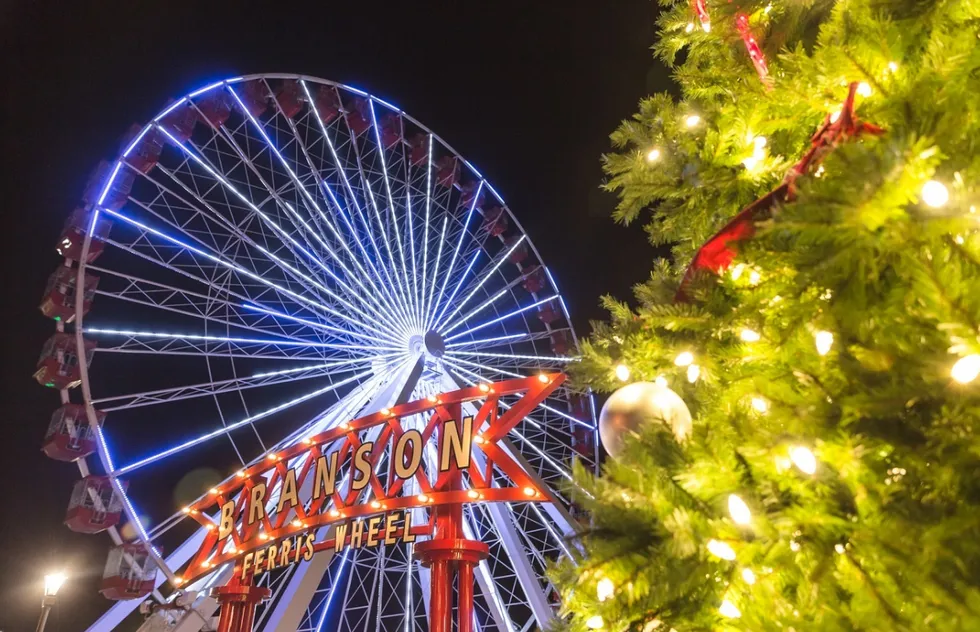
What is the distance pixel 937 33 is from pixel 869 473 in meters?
0.87

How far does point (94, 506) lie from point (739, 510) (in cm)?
1104

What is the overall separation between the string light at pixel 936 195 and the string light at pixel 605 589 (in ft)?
3.03

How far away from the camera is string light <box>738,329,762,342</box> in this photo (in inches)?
59.0

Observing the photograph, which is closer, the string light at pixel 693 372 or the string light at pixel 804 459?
the string light at pixel 804 459

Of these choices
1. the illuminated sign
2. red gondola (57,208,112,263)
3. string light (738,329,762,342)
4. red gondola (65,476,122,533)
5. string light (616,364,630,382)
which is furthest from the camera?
red gondola (57,208,112,263)

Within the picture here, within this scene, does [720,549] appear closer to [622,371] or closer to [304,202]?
[622,371]

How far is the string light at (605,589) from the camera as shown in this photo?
4.38 ft

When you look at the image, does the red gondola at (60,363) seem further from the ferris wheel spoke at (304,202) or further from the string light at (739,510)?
the string light at (739,510)

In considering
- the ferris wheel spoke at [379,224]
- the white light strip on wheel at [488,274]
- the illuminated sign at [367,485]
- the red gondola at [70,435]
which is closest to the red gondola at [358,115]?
the ferris wheel spoke at [379,224]

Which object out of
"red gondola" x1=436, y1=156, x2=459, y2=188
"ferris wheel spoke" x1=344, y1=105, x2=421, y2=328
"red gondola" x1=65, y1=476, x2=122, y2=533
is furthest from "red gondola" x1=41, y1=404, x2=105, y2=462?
"red gondola" x1=436, y1=156, x2=459, y2=188

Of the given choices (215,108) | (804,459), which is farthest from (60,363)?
(804,459)

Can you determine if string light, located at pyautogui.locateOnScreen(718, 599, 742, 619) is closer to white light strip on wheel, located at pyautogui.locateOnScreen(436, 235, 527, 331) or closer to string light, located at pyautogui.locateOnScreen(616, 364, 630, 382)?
string light, located at pyautogui.locateOnScreen(616, 364, 630, 382)

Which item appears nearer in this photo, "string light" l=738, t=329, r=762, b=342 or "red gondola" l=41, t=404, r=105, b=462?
"string light" l=738, t=329, r=762, b=342

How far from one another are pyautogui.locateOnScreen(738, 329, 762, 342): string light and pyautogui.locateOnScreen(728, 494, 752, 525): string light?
47 centimetres
